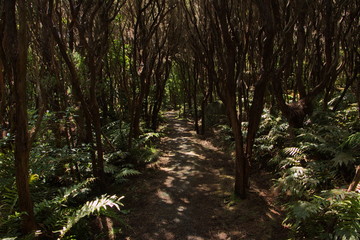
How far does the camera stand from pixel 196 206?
15.0 feet

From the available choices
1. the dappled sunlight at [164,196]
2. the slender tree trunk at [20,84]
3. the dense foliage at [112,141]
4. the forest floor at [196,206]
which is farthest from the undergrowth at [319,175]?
the slender tree trunk at [20,84]

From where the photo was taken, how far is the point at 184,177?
5.97 metres

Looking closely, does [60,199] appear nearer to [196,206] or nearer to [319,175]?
[196,206]

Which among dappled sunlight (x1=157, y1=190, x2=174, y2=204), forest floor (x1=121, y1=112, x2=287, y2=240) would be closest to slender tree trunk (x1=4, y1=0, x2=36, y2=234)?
forest floor (x1=121, y1=112, x2=287, y2=240)

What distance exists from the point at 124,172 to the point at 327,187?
3852mm

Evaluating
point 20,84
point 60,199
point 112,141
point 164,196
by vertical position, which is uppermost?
point 20,84

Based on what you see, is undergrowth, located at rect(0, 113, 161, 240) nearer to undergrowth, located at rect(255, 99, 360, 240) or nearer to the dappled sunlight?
the dappled sunlight

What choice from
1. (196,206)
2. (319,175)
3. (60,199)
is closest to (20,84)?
(60,199)

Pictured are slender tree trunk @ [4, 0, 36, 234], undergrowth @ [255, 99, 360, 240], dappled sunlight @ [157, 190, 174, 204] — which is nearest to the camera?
slender tree trunk @ [4, 0, 36, 234]

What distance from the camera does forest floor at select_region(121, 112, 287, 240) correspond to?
149 inches

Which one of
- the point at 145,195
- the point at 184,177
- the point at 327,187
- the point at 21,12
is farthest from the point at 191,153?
the point at 21,12

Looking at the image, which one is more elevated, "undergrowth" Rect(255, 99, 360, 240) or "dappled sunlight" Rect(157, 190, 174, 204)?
"undergrowth" Rect(255, 99, 360, 240)

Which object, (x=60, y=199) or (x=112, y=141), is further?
(x=112, y=141)

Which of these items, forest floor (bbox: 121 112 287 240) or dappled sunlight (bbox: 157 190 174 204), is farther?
dappled sunlight (bbox: 157 190 174 204)
